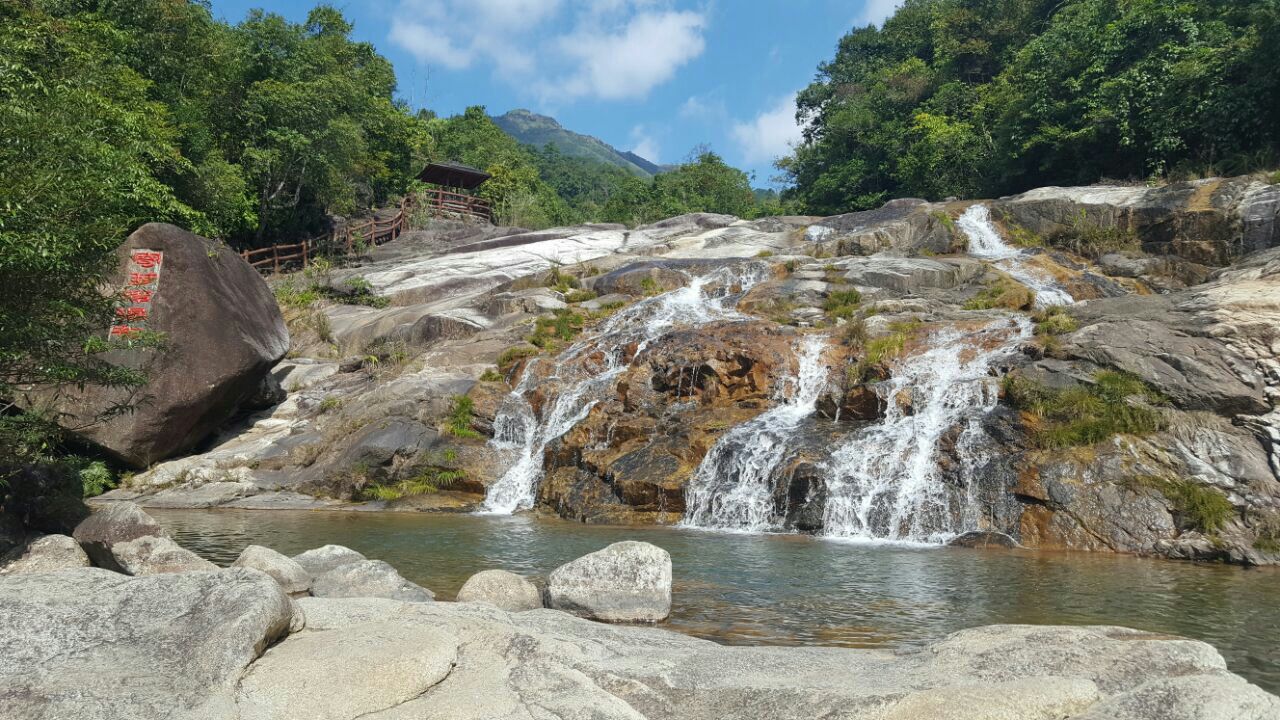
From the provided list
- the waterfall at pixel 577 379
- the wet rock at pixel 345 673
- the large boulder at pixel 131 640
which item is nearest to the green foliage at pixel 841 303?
the waterfall at pixel 577 379

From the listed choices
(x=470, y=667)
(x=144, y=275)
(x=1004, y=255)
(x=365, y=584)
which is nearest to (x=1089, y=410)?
(x=365, y=584)

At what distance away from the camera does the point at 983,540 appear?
506 inches

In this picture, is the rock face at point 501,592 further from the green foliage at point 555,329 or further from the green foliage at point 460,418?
the green foliage at point 555,329

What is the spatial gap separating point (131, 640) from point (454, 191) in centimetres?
5042

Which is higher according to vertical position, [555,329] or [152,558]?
[555,329]

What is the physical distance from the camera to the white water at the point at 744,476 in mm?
15125

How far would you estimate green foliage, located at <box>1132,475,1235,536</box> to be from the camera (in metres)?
11.8

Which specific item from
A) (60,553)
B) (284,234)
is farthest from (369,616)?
(284,234)

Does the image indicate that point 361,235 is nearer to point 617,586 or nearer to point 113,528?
point 113,528

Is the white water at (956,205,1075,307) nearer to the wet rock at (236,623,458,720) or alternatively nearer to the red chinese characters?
the wet rock at (236,623,458,720)

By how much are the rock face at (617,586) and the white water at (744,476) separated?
22.4ft

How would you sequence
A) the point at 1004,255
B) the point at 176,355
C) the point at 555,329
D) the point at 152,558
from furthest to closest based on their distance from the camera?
the point at 1004,255 → the point at 555,329 → the point at 176,355 → the point at 152,558

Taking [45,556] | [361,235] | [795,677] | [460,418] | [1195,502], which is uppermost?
[361,235]

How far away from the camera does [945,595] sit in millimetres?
8961
